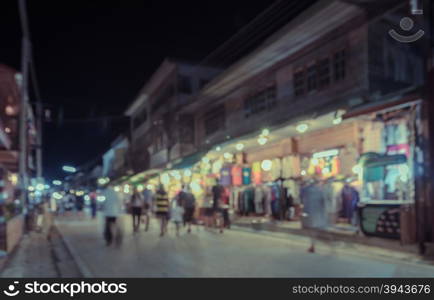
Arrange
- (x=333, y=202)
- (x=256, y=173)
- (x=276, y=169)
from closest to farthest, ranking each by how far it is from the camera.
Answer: (x=333, y=202) → (x=276, y=169) → (x=256, y=173)

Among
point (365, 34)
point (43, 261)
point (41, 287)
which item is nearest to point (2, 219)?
point (43, 261)

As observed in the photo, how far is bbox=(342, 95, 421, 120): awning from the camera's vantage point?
10789mm

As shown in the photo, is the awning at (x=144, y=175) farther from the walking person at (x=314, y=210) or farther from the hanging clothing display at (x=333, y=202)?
the walking person at (x=314, y=210)

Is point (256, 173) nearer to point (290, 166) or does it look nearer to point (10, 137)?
point (290, 166)

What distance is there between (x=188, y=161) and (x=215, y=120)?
3616mm

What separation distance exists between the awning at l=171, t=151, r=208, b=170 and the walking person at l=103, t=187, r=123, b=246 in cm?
878

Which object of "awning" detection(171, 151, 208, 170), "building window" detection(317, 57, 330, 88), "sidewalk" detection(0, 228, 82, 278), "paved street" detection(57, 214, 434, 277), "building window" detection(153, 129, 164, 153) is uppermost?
"building window" detection(317, 57, 330, 88)

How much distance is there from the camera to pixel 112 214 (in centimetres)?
1334

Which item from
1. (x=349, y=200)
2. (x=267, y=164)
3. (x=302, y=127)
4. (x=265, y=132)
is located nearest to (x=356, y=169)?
(x=349, y=200)

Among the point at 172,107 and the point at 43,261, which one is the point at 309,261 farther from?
the point at 172,107

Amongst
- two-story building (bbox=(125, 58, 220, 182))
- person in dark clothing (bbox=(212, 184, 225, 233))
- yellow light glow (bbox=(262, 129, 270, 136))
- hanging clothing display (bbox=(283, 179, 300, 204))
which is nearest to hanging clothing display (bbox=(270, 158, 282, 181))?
hanging clothing display (bbox=(283, 179, 300, 204))

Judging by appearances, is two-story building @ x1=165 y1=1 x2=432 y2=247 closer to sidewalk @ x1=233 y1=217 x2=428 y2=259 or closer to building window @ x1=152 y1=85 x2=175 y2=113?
sidewalk @ x1=233 y1=217 x2=428 y2=259

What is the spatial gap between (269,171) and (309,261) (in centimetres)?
954

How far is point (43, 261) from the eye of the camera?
11.6 metres
